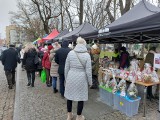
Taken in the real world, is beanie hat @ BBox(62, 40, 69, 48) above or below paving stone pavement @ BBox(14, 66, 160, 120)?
above

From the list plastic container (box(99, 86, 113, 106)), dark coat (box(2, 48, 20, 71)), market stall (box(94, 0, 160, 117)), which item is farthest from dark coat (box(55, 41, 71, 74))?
dark coat (box(2, 48, 20, 71))

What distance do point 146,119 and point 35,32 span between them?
35773 millimetres

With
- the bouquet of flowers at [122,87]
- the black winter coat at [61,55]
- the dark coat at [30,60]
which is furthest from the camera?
the dark coat at [30,60]

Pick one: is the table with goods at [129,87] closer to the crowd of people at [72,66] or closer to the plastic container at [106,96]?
the plastic container at [106,96]

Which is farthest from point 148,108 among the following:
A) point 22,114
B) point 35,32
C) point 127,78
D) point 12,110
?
point 35,32

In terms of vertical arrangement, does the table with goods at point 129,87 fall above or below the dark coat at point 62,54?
below

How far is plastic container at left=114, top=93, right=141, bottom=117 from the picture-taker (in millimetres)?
4532

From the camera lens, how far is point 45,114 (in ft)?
15.5

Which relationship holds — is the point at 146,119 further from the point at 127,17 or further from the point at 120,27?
the point at 127,17

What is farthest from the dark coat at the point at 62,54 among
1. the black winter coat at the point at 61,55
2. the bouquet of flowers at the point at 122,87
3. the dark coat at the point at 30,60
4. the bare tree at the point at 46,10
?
the bare tree at the point at 46,10

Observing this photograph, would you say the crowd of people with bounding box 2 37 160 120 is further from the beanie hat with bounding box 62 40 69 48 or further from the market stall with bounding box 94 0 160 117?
the market stall with bounding box 94 0 160 117

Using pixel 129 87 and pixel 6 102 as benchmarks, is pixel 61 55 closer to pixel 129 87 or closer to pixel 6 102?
pixel 129 87

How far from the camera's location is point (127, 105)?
462 cm

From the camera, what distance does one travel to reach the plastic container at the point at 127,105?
4.53m
